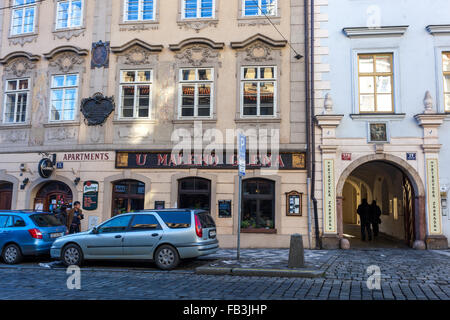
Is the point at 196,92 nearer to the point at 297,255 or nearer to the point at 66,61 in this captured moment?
the point at 66,61

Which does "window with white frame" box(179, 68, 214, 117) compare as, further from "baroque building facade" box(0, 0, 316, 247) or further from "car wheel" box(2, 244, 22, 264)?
"car wheel" box(2, 244, 22, 264)

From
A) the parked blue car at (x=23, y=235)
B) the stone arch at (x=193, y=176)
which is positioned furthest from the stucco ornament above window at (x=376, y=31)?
the parked blue car at (x=23, y=235)

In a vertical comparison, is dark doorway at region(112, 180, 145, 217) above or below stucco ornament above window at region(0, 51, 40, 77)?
below

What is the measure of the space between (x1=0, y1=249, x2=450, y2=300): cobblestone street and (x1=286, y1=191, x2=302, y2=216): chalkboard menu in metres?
2.78

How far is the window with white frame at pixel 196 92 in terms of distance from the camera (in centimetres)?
1577

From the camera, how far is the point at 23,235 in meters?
11.9

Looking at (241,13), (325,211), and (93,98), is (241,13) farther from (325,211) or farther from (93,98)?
(325,211)

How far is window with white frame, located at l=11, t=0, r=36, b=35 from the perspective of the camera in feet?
58.4

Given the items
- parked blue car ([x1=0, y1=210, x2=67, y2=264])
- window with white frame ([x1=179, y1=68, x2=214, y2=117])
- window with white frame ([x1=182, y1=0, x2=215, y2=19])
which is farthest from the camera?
window with white frame ([x1=182, y1=0, x2=215, y2=19])

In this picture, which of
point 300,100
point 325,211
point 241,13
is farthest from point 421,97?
point 241,13

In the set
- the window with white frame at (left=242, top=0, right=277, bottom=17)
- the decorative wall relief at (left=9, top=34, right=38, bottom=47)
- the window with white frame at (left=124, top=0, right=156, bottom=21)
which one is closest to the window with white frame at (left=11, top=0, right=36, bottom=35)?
the decorative wall relief at (left=9, top=34, right=38, bottom=47)

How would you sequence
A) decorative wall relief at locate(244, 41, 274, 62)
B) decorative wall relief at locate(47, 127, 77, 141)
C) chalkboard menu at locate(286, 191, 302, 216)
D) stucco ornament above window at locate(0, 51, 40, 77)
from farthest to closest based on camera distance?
stucco ornament above window at locate(0, 51, 40, 77), decorative wall relief at locate(47, 127, 77, 141), decorative wall relief at locate(244, 41, 274, 62), chalkboard menu at locate(286, 191, 302, 216)

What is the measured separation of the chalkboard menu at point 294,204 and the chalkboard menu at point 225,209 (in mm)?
2117

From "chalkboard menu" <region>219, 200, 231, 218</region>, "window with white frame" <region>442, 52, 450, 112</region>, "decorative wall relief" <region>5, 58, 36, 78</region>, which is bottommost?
"chalkboard menu" <region>219, 200, 231, 218</region>
